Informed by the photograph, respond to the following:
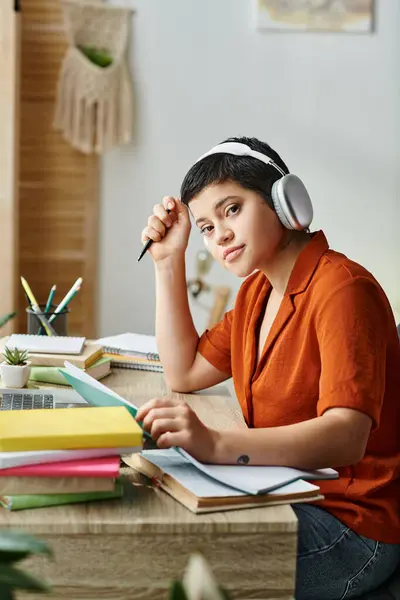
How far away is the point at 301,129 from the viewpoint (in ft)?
11.3

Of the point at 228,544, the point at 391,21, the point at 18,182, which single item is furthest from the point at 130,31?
the point at 228,544

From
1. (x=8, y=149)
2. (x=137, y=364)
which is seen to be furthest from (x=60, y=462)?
(x=8, y=149)

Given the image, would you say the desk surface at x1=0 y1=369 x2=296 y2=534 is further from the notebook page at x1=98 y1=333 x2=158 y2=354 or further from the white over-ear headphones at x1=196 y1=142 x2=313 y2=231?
the notebook page at x1=98 y1=333 x2=158 y2=354

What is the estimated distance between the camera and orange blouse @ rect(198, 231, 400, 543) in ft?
3.61

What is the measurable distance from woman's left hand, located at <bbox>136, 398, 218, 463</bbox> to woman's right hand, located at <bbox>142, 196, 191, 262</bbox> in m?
0.59

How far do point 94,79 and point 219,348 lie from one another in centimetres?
202

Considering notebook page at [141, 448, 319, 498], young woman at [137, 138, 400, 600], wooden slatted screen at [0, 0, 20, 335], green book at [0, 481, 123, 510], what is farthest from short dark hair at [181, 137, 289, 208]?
wooden slatted screen at [0, 0, 20, 335]

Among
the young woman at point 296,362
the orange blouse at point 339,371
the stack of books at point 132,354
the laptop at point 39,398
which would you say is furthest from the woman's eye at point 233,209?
the stack of books at point 132,354

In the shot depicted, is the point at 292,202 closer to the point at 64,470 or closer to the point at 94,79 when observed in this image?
the point at 64,470

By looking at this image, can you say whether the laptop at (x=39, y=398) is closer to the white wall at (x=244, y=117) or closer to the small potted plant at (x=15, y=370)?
the small potted plant at (x=15, y=370)

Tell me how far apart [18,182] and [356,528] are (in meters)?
2.42

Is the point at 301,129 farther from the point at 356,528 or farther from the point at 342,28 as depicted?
the point at 356,528

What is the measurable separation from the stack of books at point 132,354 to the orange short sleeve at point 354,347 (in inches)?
22.3

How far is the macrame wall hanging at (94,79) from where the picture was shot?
10.7 feet
